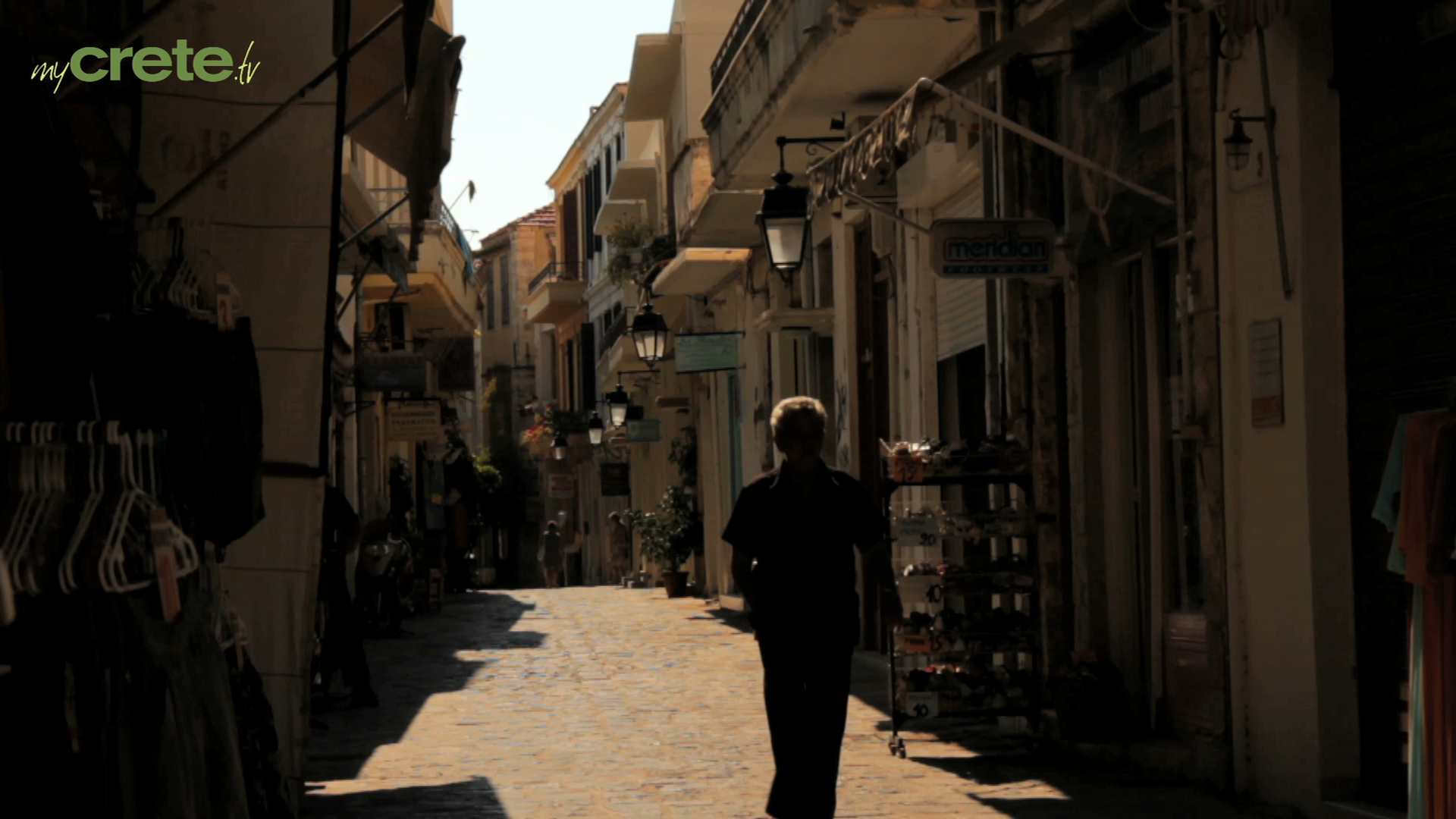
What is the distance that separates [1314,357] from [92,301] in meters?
4.90

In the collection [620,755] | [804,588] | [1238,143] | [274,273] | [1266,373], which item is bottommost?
[620,755]

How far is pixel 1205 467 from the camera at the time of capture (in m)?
9.32

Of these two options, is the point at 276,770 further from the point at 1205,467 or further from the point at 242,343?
the point at 1205,467

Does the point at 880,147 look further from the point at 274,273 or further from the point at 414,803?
the point at 414,803

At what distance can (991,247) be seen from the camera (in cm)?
1130

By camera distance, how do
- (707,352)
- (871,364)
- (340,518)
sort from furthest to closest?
1. (707,352)
2. (871,364)
3. (340,518)

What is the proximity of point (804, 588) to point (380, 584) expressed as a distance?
49.4ft

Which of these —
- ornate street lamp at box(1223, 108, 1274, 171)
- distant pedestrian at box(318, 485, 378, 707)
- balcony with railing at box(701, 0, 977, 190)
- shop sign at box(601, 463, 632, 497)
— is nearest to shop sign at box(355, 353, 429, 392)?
balcony with railing at box(701, 0, 977, 190)

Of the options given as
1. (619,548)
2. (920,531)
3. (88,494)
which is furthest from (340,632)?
(619,548)

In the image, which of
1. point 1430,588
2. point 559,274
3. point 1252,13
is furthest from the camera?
point 559,274

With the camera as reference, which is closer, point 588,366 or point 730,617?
point 730,617

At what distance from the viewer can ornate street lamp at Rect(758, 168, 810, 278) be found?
1522 cm

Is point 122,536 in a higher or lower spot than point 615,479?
higher

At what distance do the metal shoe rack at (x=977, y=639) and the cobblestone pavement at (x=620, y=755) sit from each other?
0.90ft
